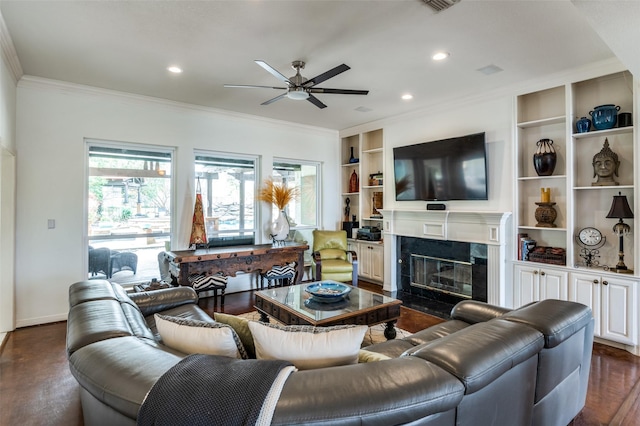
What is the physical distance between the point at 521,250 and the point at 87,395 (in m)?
4.21

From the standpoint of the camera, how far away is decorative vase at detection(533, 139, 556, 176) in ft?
12.0

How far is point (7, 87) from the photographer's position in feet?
10.5

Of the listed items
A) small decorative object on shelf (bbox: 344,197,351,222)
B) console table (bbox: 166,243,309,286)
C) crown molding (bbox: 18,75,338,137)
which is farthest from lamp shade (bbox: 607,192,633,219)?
crown molding (bbox: 18,75,338,137)

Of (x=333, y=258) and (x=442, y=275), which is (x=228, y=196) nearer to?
(x=333, y=258)

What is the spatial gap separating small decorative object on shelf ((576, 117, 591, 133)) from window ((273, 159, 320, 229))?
3940 mm

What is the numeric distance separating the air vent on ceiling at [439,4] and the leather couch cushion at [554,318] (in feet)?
6.70

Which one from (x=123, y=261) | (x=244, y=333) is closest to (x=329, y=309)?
(x=244, y=333)

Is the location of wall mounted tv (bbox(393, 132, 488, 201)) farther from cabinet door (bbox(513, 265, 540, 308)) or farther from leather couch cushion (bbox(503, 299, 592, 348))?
leather couch cushion (bbox(503, 299, 592, 348))

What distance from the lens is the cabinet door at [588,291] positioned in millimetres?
3248

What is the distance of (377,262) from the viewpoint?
5648 millimetres

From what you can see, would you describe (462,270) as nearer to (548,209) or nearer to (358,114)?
(548,209)

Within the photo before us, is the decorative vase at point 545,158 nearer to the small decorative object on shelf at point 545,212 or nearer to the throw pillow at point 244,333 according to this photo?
the small decorative object on shelf at point 545,212

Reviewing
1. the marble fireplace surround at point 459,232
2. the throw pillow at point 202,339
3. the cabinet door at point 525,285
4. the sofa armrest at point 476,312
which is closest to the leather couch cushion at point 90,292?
the throw pillow at point 202,339

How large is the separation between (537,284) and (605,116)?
6.05 feet
